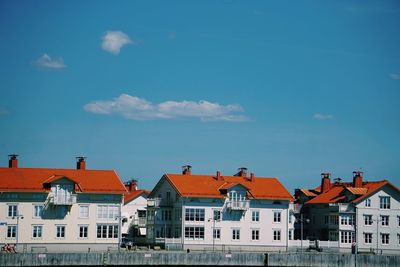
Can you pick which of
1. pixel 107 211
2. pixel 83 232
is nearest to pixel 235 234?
pixel 107 211

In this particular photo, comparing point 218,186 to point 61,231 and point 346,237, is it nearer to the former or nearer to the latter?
point 346,237

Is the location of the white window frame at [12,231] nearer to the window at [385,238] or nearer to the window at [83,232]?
the window at [83,232]

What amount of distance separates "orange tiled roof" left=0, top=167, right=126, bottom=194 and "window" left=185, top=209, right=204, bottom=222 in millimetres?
9626

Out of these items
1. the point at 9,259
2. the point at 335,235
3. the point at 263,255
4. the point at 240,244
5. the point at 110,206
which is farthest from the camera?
the point at 335,235

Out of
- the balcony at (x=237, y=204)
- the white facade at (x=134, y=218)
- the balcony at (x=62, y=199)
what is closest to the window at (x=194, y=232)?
the balcony at (x=237, y=204)

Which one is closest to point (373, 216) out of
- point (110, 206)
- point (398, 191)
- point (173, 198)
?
point (398, 191)

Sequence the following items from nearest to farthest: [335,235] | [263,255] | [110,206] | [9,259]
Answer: [9,259] < [263,255] < [110,206] < [335,235]

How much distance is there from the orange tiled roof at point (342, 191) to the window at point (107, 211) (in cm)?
3248

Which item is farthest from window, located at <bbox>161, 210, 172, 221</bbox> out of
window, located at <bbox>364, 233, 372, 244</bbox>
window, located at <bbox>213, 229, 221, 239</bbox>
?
window, located at <bbox>364, 233, 372, 244</bbox>

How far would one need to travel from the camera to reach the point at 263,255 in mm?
92000

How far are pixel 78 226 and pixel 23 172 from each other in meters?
9.16

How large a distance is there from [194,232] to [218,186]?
734cm

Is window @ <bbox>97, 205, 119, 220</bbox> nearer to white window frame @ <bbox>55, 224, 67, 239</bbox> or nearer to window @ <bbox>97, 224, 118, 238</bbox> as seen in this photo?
window @ <bbox>97, 224, 118, 238</bbox>

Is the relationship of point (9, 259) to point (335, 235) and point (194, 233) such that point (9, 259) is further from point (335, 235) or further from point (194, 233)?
point (335, 235)
